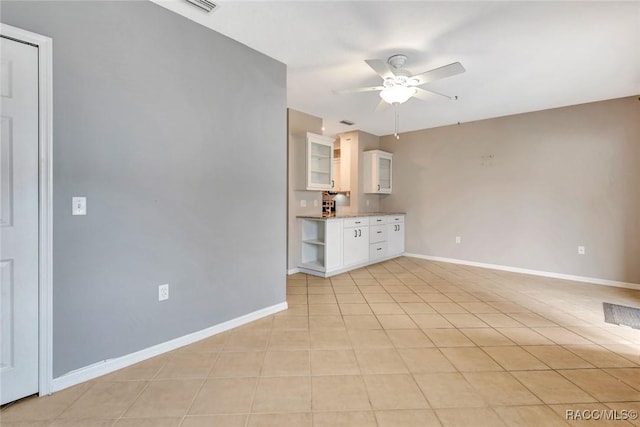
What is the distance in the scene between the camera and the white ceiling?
2.10 m

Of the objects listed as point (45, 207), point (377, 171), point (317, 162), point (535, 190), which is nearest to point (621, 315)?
point (535, 190)

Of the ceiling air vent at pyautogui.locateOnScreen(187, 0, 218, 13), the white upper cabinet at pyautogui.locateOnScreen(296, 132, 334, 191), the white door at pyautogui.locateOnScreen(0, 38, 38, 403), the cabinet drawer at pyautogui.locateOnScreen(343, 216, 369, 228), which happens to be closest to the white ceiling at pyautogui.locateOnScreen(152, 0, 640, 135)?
the ceiling air vent at pyautogui.locateOnScreen(187, 0, 218, 13)

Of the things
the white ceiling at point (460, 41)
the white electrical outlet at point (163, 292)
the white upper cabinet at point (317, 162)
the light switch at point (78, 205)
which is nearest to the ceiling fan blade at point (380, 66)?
the white ceiling at point (460, 41)

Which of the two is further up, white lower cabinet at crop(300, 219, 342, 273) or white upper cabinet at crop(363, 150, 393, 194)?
white upper cabinet at crop(363, 150, 393, 194)

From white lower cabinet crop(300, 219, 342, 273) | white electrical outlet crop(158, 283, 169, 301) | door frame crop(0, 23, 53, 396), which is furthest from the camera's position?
white lower cabinet crop(300, 219, 342, 273)

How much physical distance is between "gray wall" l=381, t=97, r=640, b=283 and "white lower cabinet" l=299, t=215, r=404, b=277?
0.94 metres

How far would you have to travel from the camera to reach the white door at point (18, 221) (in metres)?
1.55

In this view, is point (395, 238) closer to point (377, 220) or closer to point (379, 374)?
point (377, 220)

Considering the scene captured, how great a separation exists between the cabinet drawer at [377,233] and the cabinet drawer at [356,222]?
0.21m

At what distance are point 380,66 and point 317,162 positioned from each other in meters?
2.33

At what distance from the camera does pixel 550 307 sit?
10.2ft

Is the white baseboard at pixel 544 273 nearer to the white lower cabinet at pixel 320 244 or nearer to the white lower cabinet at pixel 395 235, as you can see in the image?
the white lower cabinet at pixel 395 235

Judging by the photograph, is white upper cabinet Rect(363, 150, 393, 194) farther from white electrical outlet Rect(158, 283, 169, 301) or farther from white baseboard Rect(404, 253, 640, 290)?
white electrical outlet Rect(158, 283, 169, 301)

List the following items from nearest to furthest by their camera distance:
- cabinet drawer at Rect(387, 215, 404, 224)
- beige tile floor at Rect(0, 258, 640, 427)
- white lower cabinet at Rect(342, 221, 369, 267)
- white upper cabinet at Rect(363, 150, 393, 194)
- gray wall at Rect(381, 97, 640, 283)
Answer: beige tile floor at Rect(0, 258, 640, 427)
gray wall at Rect(381, 97, 640, 283)
white lower cabinet at Rect(342, 221, 369, 267)
cabinet drawer at Rect(387, 215, 404, 224)
white upper cabinet at Rect(363, 150, 393, 194)
